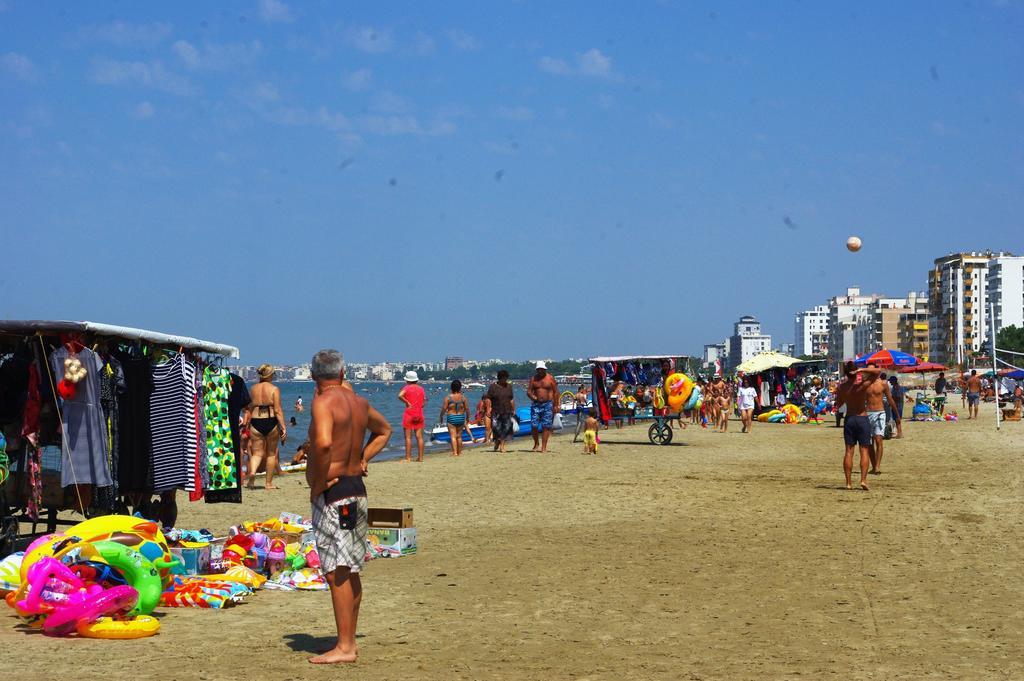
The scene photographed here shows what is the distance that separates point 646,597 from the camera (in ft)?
26.1

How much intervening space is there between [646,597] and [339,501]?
111 inches

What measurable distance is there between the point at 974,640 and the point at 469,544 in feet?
16.2

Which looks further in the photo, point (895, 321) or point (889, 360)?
point (895, 321)

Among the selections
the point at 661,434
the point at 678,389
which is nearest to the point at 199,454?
the point at 678,389

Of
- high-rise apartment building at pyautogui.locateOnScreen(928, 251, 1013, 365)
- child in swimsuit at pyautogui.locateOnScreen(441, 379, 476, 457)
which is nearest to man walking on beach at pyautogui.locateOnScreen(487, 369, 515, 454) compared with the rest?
child in swimsuit at pyautogui.locateOnScreen(441, 379, 476, 457)

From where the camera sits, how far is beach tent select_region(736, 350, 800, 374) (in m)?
34.2

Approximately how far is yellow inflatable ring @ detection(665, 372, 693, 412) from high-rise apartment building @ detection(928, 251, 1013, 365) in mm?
144035

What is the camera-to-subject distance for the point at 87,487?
8.60m

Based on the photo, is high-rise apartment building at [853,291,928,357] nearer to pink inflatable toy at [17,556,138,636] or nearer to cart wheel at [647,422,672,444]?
cart wheel at [647,422,672,444]

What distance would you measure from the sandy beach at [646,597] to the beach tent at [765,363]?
18577 millimetres

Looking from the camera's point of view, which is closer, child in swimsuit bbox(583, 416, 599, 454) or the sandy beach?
the sandy beach

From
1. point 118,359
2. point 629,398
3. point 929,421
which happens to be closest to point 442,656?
point 118,359

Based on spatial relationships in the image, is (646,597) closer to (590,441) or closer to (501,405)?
(501,405)

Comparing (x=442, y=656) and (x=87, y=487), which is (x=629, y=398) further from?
(x=442, y=656)
